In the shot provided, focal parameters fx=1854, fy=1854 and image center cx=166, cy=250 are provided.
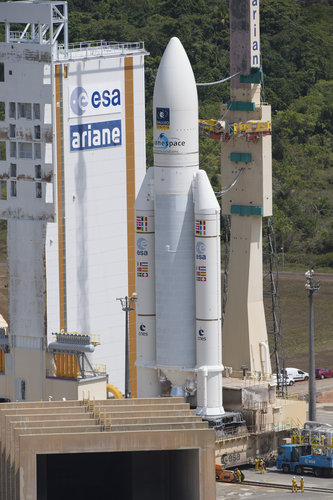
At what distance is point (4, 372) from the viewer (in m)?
99.5

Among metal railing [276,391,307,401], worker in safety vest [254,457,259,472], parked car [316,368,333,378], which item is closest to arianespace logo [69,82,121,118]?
metal railing [276,391,307,401]

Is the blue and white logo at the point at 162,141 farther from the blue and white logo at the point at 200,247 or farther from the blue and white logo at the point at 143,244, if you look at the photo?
the blue and white logo at the point at 200,247

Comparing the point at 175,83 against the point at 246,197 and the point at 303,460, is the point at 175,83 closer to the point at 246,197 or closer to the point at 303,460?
the point at 246,197

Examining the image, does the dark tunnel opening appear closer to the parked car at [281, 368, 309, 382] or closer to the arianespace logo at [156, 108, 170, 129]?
the arianespace logo at [156, 108, 170, 129]

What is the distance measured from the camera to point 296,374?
4601 inches

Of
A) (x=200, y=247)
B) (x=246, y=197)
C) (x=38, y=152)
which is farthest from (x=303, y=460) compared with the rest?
(x=38, y=152)

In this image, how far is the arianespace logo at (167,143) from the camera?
9250 cm

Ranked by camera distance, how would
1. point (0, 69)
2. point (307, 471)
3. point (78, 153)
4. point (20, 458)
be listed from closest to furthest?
point (20, 458), point (307, 471), point (78, 153), point (0, 69)

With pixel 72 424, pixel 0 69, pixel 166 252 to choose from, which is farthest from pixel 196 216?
pixel 0 69

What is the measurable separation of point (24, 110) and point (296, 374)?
96.0ft

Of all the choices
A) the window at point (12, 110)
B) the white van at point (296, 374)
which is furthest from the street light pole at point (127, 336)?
the white van at point (296, 374)

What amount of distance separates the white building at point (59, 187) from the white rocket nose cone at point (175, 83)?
6.26 m

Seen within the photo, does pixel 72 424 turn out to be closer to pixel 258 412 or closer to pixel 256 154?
pixel 258 412

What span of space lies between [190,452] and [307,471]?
35.2 ft
